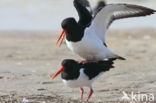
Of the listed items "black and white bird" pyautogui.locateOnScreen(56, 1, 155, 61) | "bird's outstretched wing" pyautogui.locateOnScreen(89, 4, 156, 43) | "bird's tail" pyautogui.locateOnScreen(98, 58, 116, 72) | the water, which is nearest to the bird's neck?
"black and white bird" pyautogui.locateOnScreen(56, 1, 155, 61)

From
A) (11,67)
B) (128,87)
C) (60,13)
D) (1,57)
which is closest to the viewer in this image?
(128,87)

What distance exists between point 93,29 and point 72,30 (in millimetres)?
671

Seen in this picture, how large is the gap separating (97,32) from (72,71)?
1.81 metres

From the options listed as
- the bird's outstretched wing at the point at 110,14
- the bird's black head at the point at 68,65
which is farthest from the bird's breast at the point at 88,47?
the bird's black head at the point at 68,65

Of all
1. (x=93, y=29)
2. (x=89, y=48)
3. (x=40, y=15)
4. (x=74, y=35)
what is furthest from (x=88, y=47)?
(x=40, y=15)

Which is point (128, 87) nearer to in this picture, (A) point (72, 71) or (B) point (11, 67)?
(A) point (72, 71)

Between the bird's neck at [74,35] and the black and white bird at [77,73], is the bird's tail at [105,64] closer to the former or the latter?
the black and white bird at [77,73]

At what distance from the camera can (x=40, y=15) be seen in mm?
18812

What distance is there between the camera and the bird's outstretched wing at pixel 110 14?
8.56 m

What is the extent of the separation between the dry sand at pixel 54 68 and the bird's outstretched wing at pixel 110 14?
3.22 ft

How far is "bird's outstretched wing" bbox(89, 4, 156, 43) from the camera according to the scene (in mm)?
8562

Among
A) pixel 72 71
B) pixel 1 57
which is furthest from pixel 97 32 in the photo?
pixel 1 57

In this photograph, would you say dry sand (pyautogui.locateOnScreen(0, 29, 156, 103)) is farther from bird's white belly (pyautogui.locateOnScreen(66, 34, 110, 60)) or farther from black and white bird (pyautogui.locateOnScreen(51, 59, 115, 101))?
bird's white belly (pyautogui.locateOnScreen(66, 34, 110, 60))

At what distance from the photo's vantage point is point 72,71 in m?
7.23
